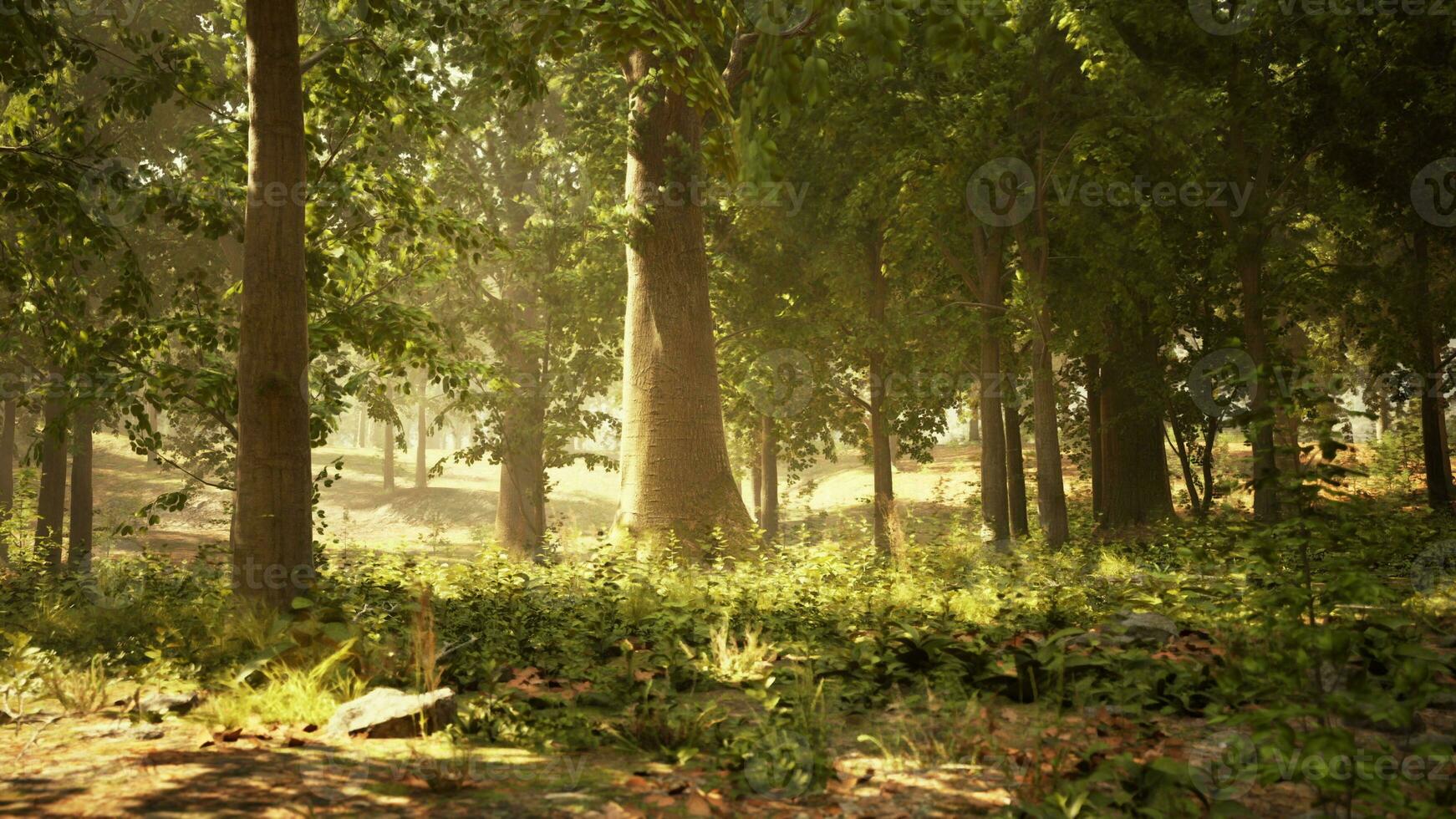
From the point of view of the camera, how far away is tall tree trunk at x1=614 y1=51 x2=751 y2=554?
11.4 metres

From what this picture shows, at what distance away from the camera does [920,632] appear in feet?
18.9

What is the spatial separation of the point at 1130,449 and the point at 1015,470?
210cm

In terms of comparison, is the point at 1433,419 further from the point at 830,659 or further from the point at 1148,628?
the point at 830,659

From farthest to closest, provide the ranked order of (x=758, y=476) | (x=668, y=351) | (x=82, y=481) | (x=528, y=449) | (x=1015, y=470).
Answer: (x=758, y=476) → (x=528, y=449) → (x=82, y=481) → (x=1015, y=470) → (x=668, y=351)

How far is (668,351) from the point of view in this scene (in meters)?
11.8

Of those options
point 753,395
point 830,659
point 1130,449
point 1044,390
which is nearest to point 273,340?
point 830,659

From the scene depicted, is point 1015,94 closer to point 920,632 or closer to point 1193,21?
point 1193,21

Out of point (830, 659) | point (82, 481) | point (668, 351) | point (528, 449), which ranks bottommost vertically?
point (830, 659)

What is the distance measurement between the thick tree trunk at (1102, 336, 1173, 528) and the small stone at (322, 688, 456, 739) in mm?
15112

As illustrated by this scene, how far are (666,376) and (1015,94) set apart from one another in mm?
7374

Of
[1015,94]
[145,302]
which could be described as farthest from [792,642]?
[1015,94]

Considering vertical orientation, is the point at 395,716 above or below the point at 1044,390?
below

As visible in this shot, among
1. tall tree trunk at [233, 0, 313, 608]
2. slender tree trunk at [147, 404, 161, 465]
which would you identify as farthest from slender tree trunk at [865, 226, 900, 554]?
tall tree trunk at [233, 0, 313, 608]

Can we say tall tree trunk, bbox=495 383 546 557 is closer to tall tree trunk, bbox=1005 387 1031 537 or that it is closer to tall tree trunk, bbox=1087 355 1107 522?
tall tree trunk, bbox=1005 387 1031 537
